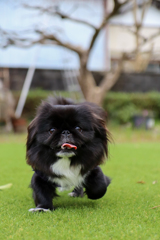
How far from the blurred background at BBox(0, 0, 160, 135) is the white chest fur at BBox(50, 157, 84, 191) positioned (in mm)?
6926

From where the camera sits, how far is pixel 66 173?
2.07 metres

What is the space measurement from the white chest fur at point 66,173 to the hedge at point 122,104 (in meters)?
8.23

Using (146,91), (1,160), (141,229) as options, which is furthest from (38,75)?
(141,229)

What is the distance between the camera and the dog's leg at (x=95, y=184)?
7.16ft

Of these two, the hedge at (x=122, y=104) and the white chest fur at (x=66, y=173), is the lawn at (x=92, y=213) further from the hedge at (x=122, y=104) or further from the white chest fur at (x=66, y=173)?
the hedge at (x=122, y=104)

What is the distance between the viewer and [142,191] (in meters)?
2.55

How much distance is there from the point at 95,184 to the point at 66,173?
27 centimetres

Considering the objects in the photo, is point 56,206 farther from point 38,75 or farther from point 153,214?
point 38,75

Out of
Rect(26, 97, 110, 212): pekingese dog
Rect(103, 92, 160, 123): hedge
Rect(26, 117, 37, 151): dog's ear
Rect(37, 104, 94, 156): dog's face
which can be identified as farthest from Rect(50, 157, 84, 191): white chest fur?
Rect(103, 92, 160, 123): hedge

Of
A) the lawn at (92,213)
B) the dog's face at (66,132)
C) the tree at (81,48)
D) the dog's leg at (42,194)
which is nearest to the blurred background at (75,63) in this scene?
the tree at (81,48)

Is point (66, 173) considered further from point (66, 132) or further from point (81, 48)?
point (81, 48)

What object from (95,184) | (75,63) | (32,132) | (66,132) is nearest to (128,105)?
(75,63)

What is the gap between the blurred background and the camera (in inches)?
381

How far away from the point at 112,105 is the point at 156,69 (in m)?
4.90
